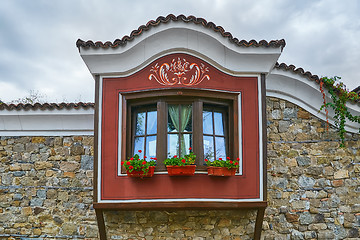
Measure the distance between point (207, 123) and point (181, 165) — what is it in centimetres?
104

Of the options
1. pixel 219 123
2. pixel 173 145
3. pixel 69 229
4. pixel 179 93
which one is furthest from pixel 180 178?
pixel 69 229

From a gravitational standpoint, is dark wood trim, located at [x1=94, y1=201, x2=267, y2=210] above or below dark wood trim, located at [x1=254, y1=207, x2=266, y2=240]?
above

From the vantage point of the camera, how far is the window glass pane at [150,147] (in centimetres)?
677

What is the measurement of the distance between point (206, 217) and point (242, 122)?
184 cm

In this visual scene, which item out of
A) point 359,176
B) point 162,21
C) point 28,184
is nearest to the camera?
point 162,21

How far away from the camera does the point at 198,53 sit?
6.73 metres

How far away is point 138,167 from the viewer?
20.5 feet

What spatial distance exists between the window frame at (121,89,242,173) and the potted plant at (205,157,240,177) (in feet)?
0.67

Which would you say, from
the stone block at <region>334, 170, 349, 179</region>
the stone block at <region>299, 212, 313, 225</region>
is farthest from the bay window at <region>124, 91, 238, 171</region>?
the stone block at <region>334, 170, 349, 179</region>

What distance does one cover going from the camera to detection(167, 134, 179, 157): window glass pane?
21.8 ft

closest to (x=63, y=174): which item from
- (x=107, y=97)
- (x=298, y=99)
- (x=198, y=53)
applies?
(x=107, y=97)

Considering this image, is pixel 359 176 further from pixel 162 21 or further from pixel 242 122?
pixel 162 21

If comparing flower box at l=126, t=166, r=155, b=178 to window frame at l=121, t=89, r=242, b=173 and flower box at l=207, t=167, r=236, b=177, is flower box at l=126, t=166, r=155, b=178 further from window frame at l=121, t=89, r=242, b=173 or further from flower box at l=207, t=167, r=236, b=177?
flower box at l=207, t=167, r=236, b=177

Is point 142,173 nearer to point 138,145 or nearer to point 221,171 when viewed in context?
point 138,145
